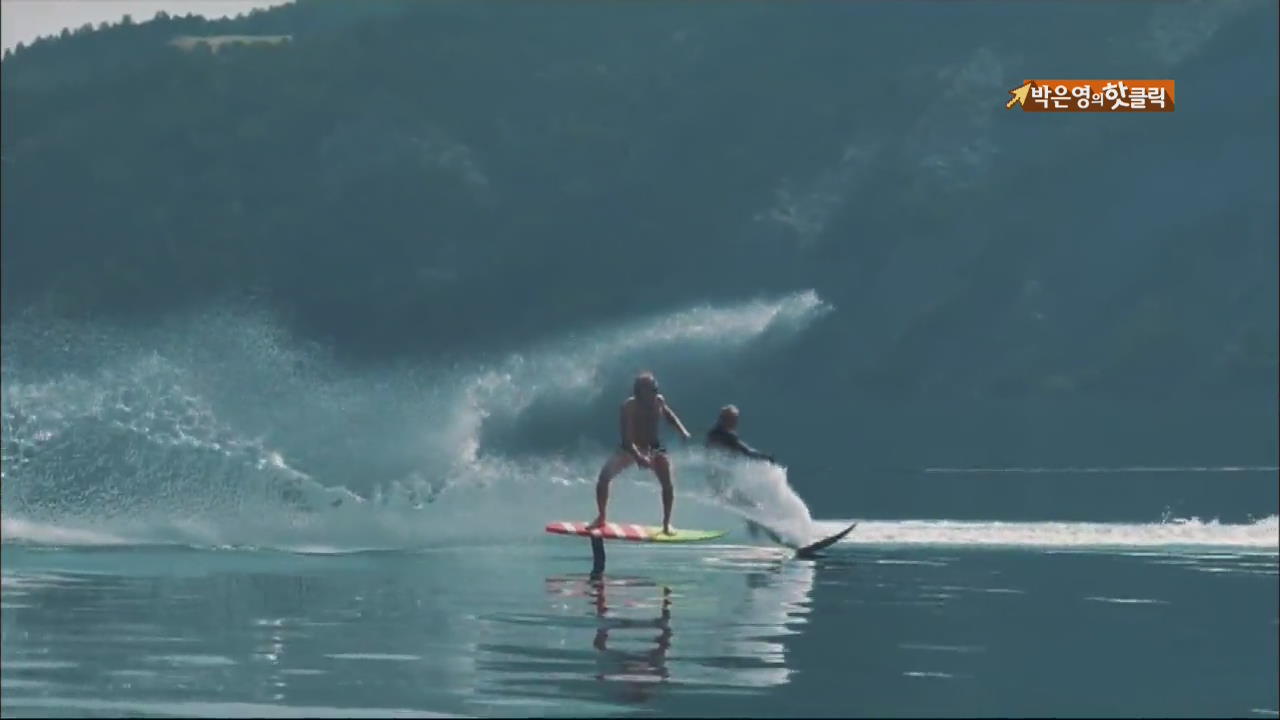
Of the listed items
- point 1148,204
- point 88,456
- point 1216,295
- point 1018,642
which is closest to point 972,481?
point 88,456

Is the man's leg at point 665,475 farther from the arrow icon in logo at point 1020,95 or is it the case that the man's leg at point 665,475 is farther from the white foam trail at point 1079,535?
the arrow icon in logo at point 1020,95

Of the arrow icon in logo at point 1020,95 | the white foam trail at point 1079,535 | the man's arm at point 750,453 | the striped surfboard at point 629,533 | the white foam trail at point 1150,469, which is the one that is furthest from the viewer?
the white foam trail at point 1150,469

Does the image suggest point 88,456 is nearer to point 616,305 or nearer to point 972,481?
point 972,481

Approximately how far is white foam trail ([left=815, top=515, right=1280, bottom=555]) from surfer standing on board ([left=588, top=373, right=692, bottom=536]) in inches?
344

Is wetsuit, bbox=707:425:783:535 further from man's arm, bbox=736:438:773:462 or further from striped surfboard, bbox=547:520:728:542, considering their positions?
striped surfboard, bbox=547:520:728:542

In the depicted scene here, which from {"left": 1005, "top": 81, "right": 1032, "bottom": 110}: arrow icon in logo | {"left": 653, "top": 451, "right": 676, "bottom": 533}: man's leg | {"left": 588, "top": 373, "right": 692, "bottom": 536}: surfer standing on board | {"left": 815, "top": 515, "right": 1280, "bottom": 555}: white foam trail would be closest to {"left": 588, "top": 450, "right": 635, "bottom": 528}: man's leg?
{"left": 588, "top": 373, "right": 692, "bottom": 536}: surfer standing on board

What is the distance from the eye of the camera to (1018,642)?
24234 millimetres

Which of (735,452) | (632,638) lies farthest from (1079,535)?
(632,638)

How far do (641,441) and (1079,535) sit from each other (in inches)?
486

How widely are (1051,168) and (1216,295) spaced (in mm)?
24167

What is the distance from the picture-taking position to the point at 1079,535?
42656 mm

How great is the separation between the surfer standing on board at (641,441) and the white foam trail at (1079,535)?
8734 mm

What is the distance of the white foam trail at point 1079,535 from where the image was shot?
40.9m

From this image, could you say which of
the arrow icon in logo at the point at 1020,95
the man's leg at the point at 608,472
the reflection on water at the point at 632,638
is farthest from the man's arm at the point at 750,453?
the arrow icon in logo at the point at 1020,95
